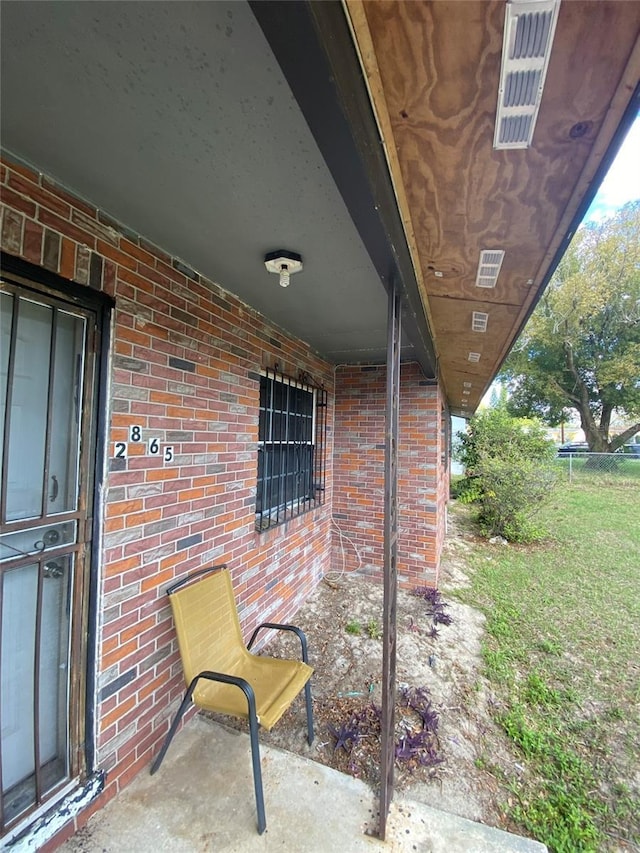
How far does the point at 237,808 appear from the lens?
1.60m

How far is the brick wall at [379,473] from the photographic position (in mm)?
4258

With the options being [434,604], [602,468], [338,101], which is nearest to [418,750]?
[434,604]

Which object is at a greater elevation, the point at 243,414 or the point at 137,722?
the point at 243,414

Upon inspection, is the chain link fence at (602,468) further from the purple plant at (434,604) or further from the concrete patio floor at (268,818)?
the concrete patio floor at (268,818)

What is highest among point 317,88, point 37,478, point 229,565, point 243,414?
point 317,88

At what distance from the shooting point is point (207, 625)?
6.65ft

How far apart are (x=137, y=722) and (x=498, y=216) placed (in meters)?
2.75

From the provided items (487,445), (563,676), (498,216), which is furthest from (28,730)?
(487,445)

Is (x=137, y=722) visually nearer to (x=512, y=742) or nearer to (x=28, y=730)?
(x=28, y=730)

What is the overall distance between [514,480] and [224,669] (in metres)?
5.67

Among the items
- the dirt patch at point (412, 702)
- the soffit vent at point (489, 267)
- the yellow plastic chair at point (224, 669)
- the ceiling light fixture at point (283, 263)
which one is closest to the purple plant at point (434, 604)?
the dirt patch at point (412, 702)

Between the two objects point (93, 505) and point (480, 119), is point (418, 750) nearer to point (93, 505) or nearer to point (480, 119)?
point (93, 505)

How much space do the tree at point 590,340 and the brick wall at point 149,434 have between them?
14077 millimetres

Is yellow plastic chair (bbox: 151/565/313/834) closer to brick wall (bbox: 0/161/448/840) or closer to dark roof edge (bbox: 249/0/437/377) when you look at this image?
brick wall (bbox: 0/161/448/840)
